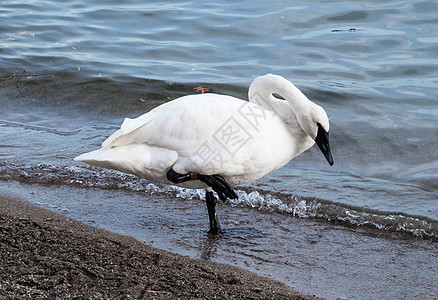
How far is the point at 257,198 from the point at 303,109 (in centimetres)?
136

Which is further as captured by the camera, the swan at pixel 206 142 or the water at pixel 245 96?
the water at pixel 245 96

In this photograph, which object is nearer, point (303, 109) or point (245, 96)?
point (303, 109)

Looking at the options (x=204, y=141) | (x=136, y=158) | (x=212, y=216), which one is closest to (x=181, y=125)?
(x=204, y=141)

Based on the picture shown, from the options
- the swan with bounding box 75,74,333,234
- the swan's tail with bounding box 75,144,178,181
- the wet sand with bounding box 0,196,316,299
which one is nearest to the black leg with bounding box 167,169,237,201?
the swan with bounding box 75,74,333,234

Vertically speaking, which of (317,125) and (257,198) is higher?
(317,125)

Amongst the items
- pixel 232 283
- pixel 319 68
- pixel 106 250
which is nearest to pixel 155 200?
pixel 106 250

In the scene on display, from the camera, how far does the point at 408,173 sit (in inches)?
294

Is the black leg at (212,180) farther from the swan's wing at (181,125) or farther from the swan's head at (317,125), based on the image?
the swan's head at (317,125)

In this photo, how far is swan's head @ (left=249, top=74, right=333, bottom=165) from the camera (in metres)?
5.44

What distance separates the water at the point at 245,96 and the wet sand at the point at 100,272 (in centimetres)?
64

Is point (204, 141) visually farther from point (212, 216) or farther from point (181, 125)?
point (212, 216)

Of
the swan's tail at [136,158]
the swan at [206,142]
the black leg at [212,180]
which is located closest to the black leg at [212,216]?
the swan at [206,142]

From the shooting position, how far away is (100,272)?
157 inches

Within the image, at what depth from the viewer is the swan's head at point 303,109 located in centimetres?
544
